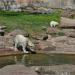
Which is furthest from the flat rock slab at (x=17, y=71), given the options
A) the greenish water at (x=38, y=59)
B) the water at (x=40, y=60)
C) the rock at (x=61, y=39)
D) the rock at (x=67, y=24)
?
the rock at (x=67, y=24)

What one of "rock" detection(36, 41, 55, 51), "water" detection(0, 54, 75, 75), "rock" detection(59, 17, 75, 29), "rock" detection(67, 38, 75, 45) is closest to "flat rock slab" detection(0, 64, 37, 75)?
"water" detection(0, 54, 75, 75)

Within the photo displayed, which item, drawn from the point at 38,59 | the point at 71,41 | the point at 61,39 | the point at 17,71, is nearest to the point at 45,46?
the point at 61,39

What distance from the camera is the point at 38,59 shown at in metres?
17.1

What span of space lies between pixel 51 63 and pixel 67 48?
3.63 meters

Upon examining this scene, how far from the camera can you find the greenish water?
627 inches

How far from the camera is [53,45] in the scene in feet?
64.3

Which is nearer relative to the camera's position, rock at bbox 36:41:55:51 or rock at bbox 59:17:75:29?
rock at bbox 36:41:55:51

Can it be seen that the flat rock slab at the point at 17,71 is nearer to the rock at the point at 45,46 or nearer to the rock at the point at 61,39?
the rock at the point at 45,46

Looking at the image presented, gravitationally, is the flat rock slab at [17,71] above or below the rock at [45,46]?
above

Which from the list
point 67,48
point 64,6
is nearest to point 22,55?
point 67,48

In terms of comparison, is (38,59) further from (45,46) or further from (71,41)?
(71,41)

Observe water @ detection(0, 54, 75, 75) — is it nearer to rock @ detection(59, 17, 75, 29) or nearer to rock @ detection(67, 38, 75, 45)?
rock @ detection(67, 38, 75, 45)

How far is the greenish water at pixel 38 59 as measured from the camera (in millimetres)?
15930

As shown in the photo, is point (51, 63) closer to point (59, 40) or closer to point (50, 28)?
point (59, 40)
